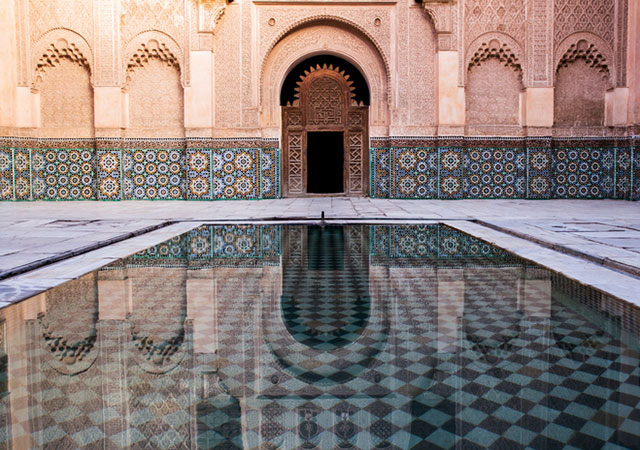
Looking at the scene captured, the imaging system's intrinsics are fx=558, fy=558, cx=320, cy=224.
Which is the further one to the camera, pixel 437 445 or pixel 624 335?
pixel 624 335

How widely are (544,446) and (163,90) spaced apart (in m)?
8.29

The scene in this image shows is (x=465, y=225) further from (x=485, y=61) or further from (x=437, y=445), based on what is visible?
(x=485, y=61)

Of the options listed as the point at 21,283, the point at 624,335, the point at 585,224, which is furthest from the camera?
the point at 585,224

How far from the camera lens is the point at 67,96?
27.6ft

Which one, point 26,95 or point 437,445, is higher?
point 26,95

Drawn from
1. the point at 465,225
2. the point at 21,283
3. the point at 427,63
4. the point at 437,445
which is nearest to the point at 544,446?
the point at 437,445

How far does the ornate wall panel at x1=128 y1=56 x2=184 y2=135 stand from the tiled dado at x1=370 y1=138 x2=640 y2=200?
10.5 feet

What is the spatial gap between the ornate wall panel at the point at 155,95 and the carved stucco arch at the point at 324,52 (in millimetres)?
1314

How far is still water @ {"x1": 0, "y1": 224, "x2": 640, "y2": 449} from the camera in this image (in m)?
1.13

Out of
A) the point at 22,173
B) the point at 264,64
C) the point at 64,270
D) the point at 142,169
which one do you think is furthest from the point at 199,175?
the point at 64,270

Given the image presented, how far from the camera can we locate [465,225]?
16.0ft

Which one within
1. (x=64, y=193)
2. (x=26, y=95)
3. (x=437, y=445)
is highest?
(x=26, y=95)

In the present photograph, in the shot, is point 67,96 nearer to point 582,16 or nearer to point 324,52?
point 324,52

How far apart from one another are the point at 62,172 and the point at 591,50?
8.17 meters
